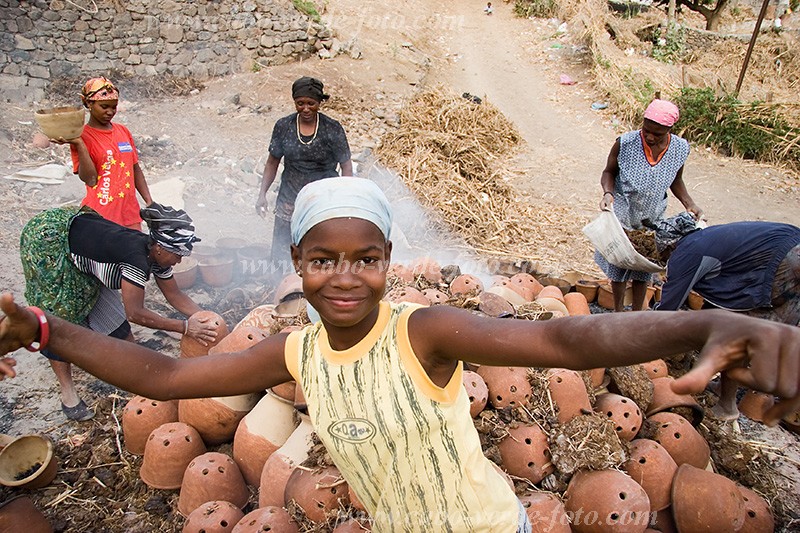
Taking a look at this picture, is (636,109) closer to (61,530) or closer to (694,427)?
(694,427)

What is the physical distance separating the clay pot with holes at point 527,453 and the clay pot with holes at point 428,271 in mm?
1467

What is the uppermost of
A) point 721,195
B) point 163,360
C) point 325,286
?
point 325,286

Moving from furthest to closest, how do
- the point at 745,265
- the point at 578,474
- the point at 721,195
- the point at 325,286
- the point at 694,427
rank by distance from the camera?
the point at 721,195 < the point at 745,265 < the point at 694,427 < the point at 578,474 < the point at 325,286

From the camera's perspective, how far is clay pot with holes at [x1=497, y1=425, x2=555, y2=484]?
266 centimetres

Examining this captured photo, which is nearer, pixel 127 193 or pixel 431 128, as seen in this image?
pixel 127 193

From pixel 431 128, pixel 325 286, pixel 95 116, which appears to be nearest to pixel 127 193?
pixel 95 116

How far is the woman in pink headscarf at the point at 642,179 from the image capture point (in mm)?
4254

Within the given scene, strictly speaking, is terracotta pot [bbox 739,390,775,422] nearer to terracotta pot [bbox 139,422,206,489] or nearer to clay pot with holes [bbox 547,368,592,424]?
clay pot with holes [bbox 547,368,592,424]

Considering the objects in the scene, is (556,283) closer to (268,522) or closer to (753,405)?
(753,405)

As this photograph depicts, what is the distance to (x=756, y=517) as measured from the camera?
2547mm

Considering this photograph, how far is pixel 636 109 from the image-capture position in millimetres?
10992

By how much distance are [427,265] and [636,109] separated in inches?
348

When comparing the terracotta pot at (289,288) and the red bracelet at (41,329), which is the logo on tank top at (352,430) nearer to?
the red bracelet at (41,329)

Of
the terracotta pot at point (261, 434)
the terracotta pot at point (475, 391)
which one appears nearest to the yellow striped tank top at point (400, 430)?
the terracotta pot at point (475, 391)
